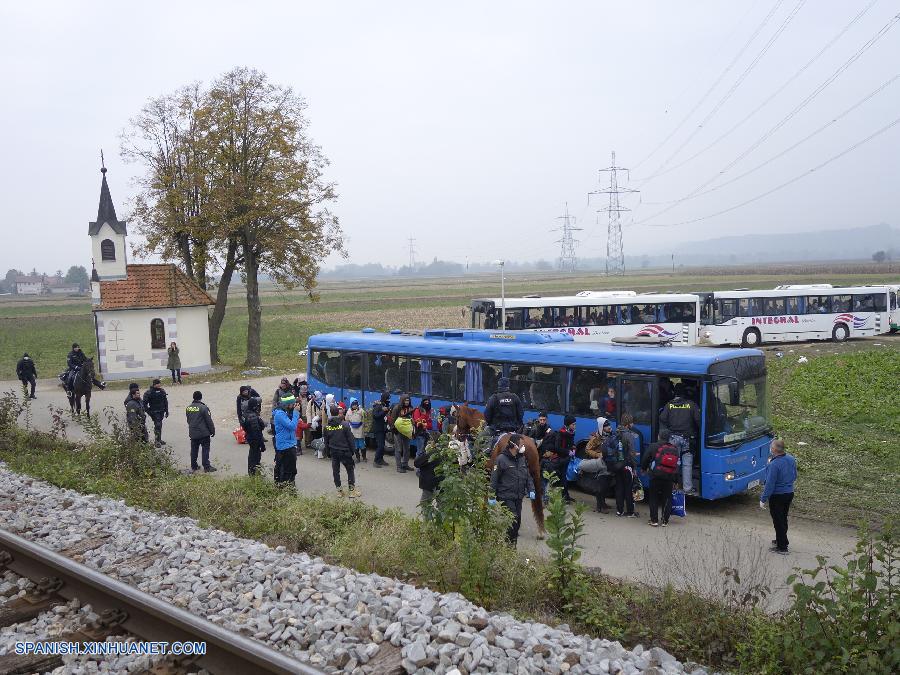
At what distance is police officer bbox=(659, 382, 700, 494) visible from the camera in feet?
41.0

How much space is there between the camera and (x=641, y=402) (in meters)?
13.4

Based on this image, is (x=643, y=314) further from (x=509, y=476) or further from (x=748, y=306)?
(x=509, y=476)

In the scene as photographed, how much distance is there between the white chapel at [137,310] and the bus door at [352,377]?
15.5 metres

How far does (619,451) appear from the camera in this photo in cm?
1224

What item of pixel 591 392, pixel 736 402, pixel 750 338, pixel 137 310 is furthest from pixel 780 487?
pixel 750 338

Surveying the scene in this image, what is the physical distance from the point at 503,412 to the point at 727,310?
89.0 feet

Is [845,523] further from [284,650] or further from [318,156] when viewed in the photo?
[318,156]

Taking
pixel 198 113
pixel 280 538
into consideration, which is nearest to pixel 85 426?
pixel 280 538

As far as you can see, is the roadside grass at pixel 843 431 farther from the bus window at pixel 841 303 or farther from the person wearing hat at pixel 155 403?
the person wearing hat at pixel 155 403

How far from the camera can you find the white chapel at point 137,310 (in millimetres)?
31672

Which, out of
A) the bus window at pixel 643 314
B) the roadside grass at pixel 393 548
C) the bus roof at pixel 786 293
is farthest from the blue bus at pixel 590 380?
the bus roof at pixel 786 293

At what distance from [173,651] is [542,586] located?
3.44m

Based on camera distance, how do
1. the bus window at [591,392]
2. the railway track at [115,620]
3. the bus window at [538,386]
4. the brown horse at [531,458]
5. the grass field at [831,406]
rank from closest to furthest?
1. the railway track at [115,620]
2. the brown horse at [531,458]
3. the grass field at [831,406]
4. the bus window at [591,392]
5. the bus window at [538,386]

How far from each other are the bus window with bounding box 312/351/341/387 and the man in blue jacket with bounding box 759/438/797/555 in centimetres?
1188
